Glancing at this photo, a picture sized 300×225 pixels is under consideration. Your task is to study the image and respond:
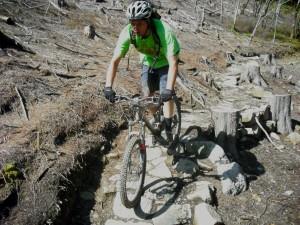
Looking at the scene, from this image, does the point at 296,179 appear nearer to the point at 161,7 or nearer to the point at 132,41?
the point at 132,41

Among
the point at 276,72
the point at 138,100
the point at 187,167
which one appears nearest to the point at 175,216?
the point at 187,167

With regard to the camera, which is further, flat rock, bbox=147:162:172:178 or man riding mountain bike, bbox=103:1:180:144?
flat rock, bbox=147:162:172:178

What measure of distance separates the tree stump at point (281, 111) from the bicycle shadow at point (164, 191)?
11.4 ft

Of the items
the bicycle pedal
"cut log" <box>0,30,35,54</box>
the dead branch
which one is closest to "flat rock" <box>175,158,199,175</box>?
the bicycle pedal

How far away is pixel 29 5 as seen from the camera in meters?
14.8

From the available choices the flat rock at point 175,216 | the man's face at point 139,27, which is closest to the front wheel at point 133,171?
the flat rock at point 175,216

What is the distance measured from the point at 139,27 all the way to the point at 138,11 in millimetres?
257

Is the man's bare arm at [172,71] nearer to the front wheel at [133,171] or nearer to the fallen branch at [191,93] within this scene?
the front wheel at [133,171]

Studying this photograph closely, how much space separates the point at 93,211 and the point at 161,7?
19.9 m

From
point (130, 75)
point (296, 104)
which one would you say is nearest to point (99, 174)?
point (130, 75)

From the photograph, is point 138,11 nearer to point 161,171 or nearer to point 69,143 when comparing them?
point 69,143

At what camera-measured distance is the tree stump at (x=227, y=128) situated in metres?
7.74

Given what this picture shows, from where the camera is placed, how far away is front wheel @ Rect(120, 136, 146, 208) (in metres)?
5.11

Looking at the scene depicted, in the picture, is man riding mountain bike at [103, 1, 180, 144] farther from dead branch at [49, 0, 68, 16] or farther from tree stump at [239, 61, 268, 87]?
dead branch at [49, 0, 68, 16]
